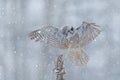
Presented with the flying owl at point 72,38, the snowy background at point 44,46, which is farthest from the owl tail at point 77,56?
the snowy background at point 44,46

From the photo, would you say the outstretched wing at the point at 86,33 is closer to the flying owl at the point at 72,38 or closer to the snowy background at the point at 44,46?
the flying owl at the point at 72,38

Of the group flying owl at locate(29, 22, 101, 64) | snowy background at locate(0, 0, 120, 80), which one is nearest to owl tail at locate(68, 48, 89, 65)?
flying owl at locate(29, 22, 101, 64)

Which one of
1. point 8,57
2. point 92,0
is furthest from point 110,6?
point 8,57

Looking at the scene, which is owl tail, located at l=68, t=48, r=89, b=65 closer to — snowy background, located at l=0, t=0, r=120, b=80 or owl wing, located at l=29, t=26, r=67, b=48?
owl wing, located at l=29, t=26, r=67, b=48

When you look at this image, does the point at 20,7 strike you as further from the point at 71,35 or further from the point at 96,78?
the point at 71,35

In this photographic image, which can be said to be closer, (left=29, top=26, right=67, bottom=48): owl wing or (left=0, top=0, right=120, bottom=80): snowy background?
(left=29, top=26, right=67, bottom=48): owl wing

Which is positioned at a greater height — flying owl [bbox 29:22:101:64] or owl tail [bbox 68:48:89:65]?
flying owl [bbox 29:22:101:64]
